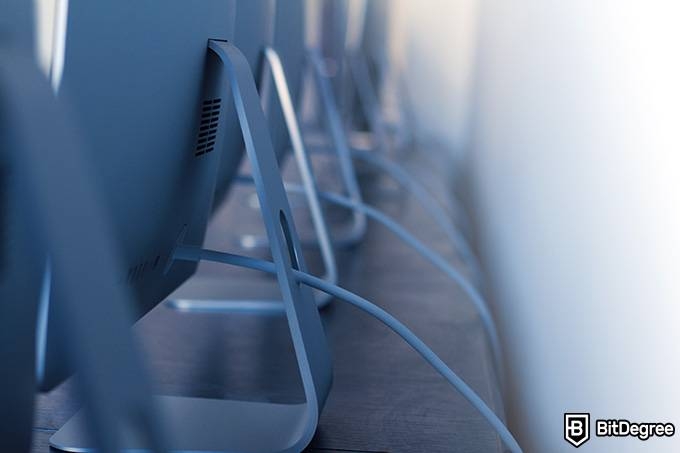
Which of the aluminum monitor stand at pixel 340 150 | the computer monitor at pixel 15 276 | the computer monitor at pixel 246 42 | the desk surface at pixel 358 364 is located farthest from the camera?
the aluminum monitor stand at pixel 340 150

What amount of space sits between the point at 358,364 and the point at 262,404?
164 mm

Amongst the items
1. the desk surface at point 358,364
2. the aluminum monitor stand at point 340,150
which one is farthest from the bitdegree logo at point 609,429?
the aluminum monitor stand at point 340,150

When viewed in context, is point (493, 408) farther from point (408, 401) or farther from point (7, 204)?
point (7, 204)

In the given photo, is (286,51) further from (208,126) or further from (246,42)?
(208,126)

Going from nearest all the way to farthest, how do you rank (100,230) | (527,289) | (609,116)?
(100,230) < (609,116) < (527,289)

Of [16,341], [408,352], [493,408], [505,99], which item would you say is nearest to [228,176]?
[408,352]

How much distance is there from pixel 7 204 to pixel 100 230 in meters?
0.08

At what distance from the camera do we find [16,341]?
1.60 ft

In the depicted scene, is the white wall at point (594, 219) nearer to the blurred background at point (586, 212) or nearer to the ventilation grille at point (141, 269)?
the blurred background at point (586, 212)

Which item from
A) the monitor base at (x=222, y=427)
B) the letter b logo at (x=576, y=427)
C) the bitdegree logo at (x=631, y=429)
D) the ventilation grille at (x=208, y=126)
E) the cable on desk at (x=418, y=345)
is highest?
the ventilation grille at (x=208, y=126)

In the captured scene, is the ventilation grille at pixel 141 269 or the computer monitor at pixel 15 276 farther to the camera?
the ventilation grille at pixel 141 269

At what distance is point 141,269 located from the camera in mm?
650

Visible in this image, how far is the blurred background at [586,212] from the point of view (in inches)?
28.6

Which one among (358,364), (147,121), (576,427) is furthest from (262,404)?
(576,427)
